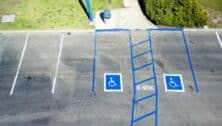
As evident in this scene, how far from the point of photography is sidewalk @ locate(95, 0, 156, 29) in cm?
2762

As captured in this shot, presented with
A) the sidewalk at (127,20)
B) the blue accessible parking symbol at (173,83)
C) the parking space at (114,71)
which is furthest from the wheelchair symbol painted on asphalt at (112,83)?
the sidewalk at (127,20)

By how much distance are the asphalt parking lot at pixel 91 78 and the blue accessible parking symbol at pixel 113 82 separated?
13.3 inches

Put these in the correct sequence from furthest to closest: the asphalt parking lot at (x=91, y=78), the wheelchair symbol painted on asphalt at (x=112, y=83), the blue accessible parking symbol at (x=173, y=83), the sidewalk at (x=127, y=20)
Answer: the sidewalk at (x=127, y=20) → the wheelchair symbol painted on asphalt at (x=112, y=83) → the blue accessible parking symbol at (x=173, y=83) → the asphalt parking lot at (x=91, y=78)

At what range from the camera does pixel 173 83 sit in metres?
23.4

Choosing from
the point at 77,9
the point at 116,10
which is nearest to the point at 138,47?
the point at 116,10

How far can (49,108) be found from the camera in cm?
2223

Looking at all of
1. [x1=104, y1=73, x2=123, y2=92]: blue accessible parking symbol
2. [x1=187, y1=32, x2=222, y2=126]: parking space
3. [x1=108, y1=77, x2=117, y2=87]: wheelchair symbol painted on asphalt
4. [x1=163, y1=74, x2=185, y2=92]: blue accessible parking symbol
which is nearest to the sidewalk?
[x1=187, y1=32, x2=222, y2=126]: parking space

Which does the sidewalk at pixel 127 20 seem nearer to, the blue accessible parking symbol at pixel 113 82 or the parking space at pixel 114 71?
the parking space at pixel 114 71

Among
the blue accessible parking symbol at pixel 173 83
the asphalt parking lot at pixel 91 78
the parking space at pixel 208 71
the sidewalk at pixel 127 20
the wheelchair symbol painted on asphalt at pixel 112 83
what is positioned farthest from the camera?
the sidewalk at pixel 127 20

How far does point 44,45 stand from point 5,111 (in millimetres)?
6456

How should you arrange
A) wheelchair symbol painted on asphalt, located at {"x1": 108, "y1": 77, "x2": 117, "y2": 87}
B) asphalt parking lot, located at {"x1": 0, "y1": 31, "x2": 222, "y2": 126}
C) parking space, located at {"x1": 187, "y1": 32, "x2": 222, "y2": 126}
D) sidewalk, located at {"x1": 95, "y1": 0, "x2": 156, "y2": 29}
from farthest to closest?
sidewalk, located at {"x1": 95, "y1": 0, "x2": 156, "y2": 29}, wheelchair symbol painted on asphalt, located at {"x1": 108, "y1": 77, "x2": 117, "y2": 87}, parking space, located at {"x1": 187, "y1": 32, "x2": 222, "y2": 126}, asphalt parking lot, located at {"x1": 0, "y1": 31, "x2": 222, "y2": 126}

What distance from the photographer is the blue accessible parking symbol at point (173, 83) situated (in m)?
23.1

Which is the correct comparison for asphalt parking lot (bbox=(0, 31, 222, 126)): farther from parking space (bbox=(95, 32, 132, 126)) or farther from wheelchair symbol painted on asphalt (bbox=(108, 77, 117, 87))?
wheelchair symbol painted on asphalt (bbox=(108, 77, 117, 87))

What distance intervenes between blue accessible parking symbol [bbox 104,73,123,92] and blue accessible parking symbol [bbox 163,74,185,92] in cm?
322
